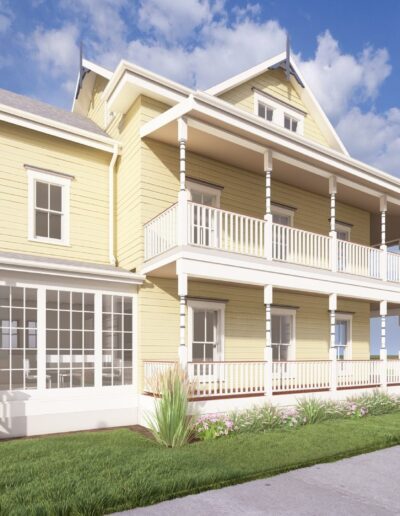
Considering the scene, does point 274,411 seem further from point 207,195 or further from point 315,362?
point 207,195

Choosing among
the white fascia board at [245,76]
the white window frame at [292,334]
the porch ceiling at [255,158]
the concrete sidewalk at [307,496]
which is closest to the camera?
the concrete sidewalk at [307,496]

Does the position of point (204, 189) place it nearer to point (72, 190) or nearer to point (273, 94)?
point (72, 190)

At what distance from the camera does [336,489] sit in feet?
21.2

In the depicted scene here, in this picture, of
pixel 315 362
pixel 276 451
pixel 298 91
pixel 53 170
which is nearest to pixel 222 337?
pixel 315 362

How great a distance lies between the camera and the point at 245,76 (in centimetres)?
1620

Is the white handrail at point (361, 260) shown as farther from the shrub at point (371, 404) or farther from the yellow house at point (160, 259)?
the shrub at point (371, 404)

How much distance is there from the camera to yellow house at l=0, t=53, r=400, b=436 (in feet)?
35.0

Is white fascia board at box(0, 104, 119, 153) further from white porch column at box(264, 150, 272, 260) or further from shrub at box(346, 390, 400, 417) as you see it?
shrub at box(346, 390, 400, 417)

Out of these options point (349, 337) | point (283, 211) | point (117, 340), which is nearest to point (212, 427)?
point (117, 340)

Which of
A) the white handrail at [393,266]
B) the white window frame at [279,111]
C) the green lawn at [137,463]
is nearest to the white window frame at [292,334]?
the white handrail at [393,266]

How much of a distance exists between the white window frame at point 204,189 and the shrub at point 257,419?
6095 mm

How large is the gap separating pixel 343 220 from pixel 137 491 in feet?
47.0

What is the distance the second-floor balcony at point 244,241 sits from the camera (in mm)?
10938

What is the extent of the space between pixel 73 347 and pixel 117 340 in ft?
3.57
